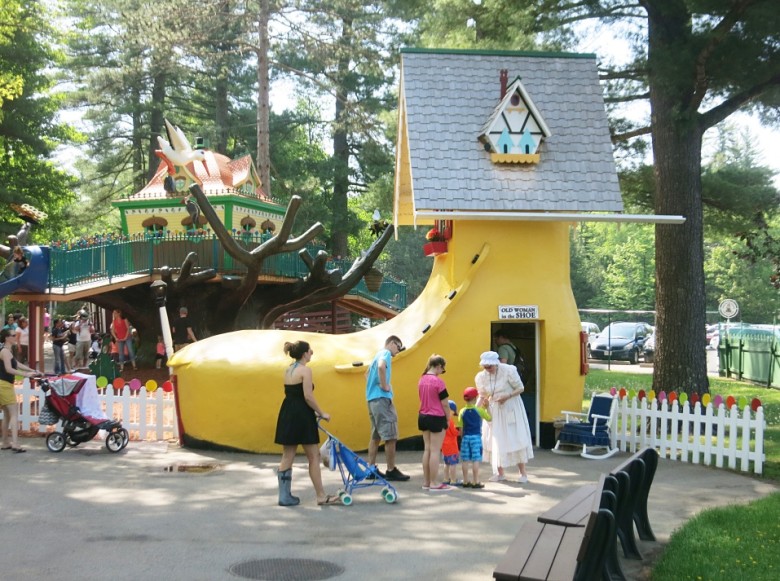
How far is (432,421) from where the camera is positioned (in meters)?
9.87

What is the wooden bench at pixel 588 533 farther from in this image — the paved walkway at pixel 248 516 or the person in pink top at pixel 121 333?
the person in pink top at pixel 121 333

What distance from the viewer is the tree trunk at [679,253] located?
50.9 ft

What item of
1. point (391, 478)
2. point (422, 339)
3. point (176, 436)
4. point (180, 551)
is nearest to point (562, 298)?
point (422, 339)

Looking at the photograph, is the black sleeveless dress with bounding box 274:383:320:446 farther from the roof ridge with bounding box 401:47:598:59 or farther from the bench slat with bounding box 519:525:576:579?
the roof ridge with bounding box 401:47:598:59

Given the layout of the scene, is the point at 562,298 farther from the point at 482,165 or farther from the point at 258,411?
the point at 258,411

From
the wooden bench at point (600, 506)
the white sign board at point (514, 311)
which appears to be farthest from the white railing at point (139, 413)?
the wooden bench at point (600, 506)

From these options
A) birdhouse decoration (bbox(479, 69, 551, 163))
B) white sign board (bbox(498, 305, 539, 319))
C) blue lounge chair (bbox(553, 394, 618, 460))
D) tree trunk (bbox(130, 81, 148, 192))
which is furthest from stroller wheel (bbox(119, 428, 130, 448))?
tree trunk (bbox(130, 81, 148, 192))

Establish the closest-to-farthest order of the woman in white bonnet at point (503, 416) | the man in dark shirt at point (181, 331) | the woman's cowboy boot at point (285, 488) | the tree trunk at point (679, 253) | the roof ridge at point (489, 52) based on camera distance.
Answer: the woman's cowboy boot at point (285, 488) → the woman in white bonnet at point (503, 416) → the roof ridge at point (489, 52) → the tree trunk at point (679, 253) → the man in dark shirt at point (181, 331)

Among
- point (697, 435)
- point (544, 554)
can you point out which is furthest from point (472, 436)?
point (544, 554)

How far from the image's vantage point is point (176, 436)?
13281 mm

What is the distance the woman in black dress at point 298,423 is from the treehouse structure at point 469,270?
311 cm

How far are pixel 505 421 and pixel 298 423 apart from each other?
9.39 feet

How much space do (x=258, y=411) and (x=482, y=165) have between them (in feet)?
16.7

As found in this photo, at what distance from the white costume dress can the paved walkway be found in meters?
0.37
